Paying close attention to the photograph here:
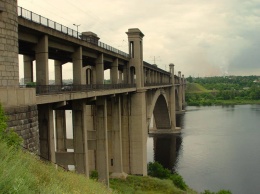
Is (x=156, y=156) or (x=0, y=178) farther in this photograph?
(x=156, y=156)

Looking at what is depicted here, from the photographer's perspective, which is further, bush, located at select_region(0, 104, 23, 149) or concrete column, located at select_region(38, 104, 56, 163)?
concrete column, located at select_region(38, 104, 56, 163)

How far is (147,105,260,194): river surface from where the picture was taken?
1512 inches

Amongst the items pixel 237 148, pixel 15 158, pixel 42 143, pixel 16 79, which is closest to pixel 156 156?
pixel 237 148

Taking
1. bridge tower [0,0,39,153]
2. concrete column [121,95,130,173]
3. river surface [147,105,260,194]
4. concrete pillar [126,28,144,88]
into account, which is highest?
concrete pillar [126,28,144,88]

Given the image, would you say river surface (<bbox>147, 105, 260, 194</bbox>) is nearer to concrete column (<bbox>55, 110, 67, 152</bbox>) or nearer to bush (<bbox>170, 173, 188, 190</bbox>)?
bush (<bbox>170, 173, 188, 190</bbox>)

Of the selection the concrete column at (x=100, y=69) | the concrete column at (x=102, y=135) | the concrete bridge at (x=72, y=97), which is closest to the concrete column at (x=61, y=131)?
the concrete bridge at (x=72, y=97)

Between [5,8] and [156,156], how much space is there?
44.5 meters

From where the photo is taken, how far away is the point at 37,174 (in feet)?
33.0

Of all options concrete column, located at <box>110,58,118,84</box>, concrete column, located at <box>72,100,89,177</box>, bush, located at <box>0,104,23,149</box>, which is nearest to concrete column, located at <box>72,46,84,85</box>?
concrete column, located at <box>72,100,89,177</box>

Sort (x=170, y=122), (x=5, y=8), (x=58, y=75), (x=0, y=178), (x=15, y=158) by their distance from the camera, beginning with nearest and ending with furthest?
(x=0, y=178) → (x=15, y=158) → (x=5, y=8) → (x=58, y=75) → (x=170, y=122)

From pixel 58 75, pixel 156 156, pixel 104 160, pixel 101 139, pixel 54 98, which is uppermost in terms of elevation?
pixel 58 75

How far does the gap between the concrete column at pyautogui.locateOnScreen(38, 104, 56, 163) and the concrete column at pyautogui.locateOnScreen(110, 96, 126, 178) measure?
1412 cm

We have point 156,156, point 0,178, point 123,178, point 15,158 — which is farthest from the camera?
point 156,156

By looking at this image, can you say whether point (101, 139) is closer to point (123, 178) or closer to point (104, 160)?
point (104, 160)
